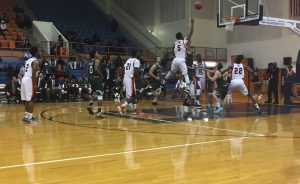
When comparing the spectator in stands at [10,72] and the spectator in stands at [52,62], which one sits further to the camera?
the spectator in stands at [52,62]

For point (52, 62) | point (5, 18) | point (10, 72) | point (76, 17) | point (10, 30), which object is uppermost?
point (76, 17)

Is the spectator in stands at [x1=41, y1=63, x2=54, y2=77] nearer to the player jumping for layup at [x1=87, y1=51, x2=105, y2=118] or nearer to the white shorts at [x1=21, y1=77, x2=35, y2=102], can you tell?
the player jumping for layup at [x1=87, y1=51, x2=105, y2=118]

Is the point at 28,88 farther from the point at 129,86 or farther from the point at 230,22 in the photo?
the point at 230,22

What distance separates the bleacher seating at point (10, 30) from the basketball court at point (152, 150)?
12087 millimetres

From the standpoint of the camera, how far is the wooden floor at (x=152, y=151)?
176 inches

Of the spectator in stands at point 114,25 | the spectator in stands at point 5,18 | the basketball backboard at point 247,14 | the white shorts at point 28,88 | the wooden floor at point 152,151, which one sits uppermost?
the spectator in stands at point 114,25

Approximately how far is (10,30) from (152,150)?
63.1 ft

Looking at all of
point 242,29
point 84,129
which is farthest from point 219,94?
point 242,29

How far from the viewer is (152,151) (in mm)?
5922

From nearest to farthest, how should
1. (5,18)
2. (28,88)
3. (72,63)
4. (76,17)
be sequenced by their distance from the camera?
(28,88) → (72,63) → (5,18) → (76,17)

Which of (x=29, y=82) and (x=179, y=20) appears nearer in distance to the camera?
(x=29, y=82)

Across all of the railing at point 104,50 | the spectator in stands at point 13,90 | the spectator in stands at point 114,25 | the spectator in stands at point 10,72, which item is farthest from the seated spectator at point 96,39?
the spectator in stands at point 13,90

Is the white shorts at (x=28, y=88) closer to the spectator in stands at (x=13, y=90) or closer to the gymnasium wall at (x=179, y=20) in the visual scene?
the spectator in stands at (x=13, y=90)

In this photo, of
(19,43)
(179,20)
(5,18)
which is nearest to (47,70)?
(19,43)
